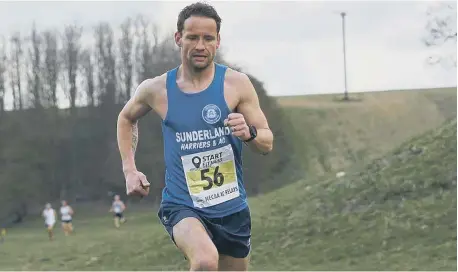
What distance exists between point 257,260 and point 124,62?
3835cm

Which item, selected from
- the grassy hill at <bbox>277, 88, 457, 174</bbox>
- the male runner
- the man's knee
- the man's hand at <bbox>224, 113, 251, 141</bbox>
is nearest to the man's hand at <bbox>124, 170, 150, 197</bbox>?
the male runner

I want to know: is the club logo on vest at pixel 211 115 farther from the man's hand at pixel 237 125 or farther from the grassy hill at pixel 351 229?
the grassy hill at pixel 351 229

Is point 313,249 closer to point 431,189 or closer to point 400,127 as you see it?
point 431,189

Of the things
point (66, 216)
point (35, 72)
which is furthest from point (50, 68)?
point (66, 216)

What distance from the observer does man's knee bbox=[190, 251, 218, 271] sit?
17.8 feet

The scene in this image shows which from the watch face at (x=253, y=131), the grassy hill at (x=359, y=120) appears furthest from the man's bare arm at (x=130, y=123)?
the grassy hill at (x=359, y=120)

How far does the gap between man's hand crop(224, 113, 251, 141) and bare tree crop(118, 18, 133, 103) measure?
50544 mm

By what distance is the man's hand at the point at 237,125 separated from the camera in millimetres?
5293

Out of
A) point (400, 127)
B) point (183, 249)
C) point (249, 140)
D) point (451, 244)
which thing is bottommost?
point (400, 127)

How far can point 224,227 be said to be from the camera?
5.87 metres

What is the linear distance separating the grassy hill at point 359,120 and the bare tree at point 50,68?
2102 cm

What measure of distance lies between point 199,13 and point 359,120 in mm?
74510

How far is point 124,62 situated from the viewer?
188 ft

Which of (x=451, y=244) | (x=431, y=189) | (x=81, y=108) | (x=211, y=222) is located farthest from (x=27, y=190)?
Answer: (x=211, y=222)
